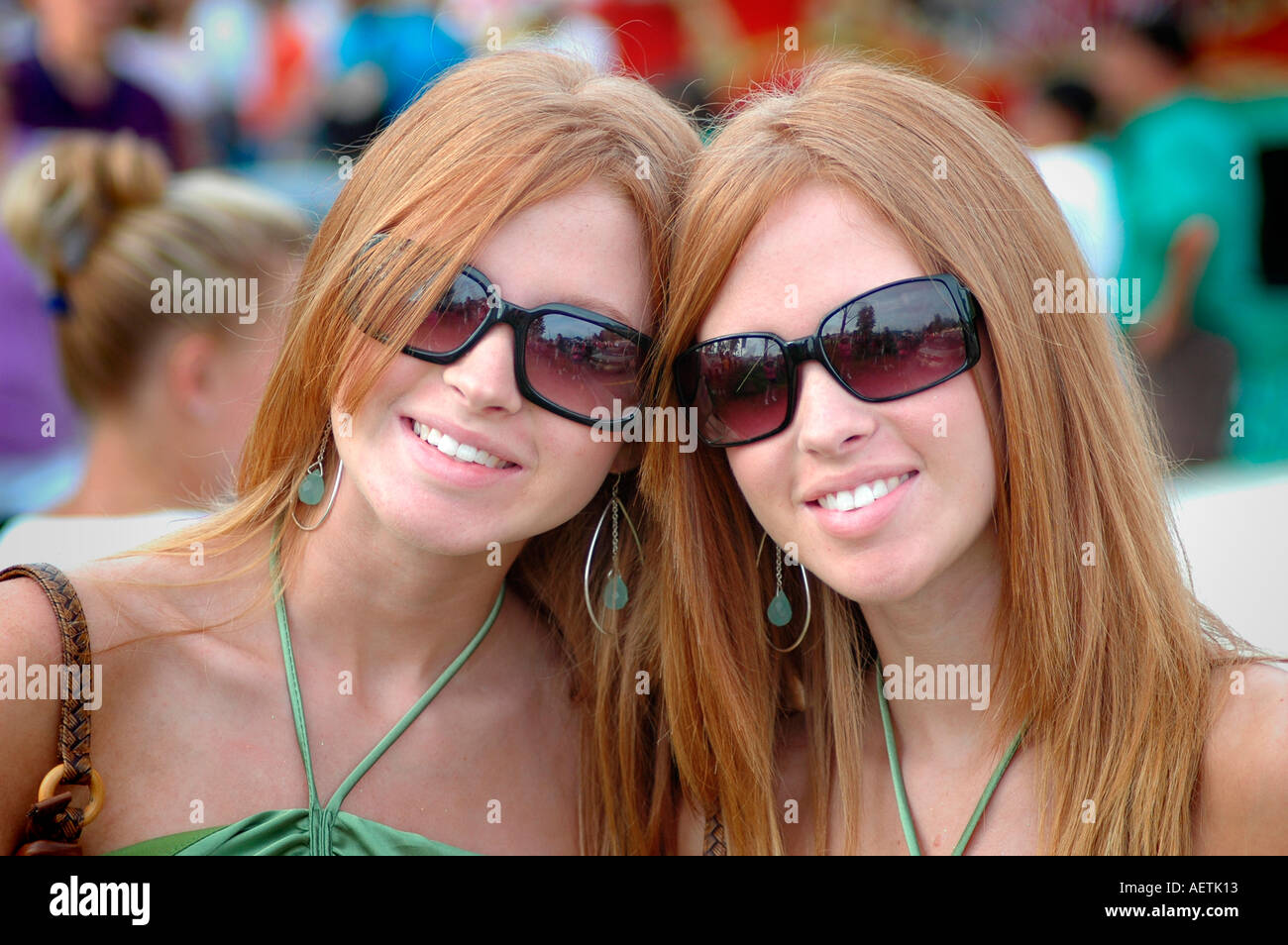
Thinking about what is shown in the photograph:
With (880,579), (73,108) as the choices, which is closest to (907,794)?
(880,579)

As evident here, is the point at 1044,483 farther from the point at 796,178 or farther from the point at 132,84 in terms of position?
the point at 132,84

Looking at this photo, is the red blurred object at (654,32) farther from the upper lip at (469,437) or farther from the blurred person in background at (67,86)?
the upper lip at (469,437)

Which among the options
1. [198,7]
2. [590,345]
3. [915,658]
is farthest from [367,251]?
[198,7]

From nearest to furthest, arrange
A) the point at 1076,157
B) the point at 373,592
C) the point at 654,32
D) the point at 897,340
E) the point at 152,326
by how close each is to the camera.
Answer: the point at 897,340, the point at 373,592, the point at 152,326, the point at 1076,157, the point at 654,32

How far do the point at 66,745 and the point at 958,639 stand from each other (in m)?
1.54

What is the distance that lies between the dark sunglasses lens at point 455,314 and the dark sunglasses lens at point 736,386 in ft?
1.23

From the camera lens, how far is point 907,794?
229 cm

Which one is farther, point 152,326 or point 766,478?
point 152,326

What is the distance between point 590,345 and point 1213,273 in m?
3.92

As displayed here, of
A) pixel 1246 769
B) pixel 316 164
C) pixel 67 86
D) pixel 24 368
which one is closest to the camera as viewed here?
pixel 1246 769

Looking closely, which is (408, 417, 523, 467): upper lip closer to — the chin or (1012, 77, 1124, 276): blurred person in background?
the chin

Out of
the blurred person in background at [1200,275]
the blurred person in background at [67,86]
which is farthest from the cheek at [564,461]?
the blurred person in background at [1200,275]

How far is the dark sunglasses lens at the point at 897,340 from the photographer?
6.68ft

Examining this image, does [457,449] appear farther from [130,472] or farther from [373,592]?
[130,472]
